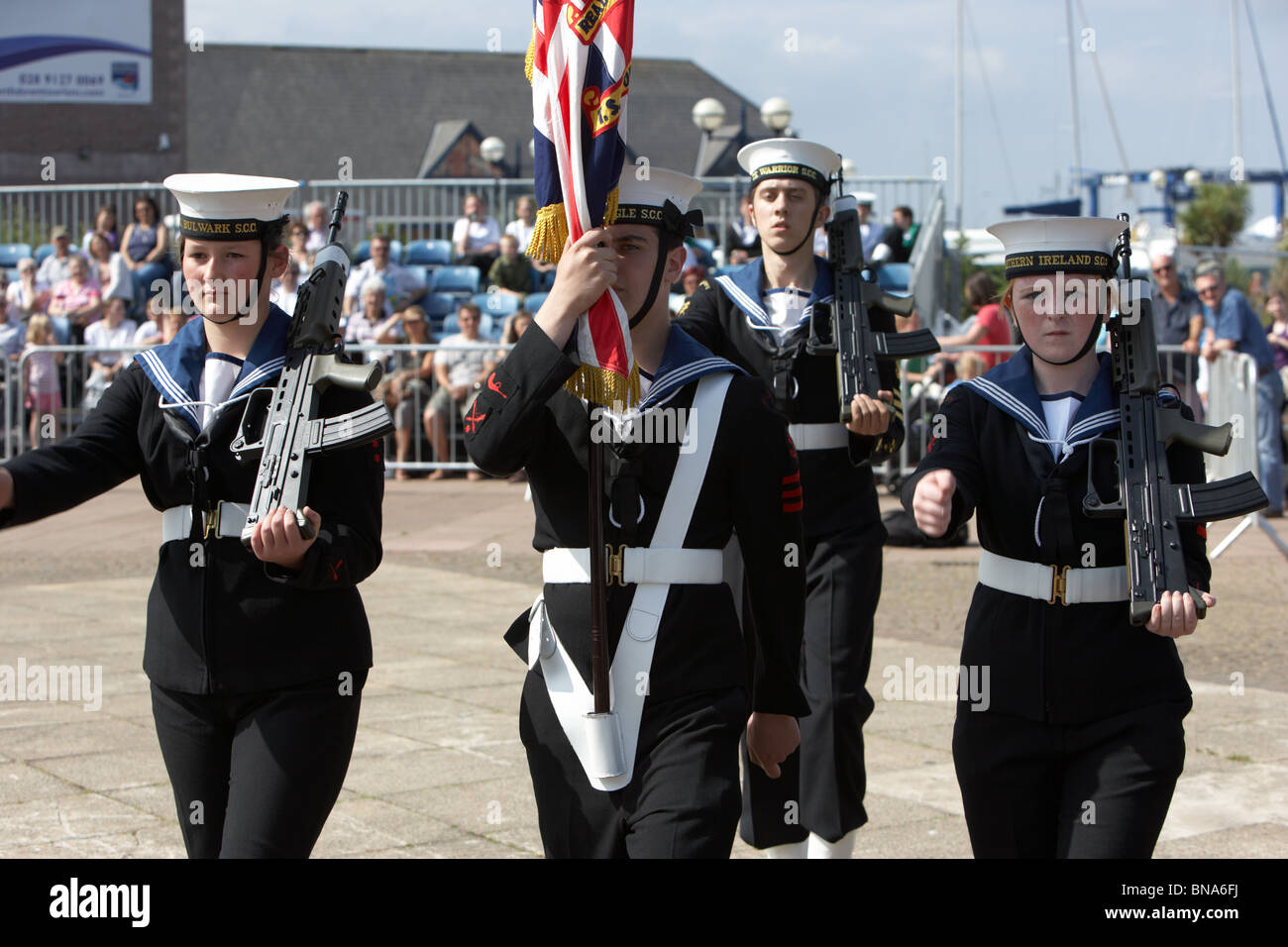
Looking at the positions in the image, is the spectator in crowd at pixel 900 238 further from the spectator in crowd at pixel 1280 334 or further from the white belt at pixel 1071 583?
the white belt at pixel 1071 583

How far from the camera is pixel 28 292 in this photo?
19.2 meters

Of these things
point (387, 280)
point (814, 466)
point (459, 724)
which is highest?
point (387, 280)

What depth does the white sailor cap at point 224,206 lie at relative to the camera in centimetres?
388

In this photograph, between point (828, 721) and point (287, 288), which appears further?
point (287, 288)

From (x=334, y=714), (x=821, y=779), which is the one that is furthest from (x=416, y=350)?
(x=334, y=714)

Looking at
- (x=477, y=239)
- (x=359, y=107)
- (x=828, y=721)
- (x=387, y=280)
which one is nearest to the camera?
(x=828, y=721)

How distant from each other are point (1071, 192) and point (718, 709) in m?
69.4

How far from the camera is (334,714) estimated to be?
3826 millimetres

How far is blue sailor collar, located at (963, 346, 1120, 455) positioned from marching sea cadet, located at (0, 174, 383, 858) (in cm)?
154

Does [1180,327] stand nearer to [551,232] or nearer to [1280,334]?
[1280,334]

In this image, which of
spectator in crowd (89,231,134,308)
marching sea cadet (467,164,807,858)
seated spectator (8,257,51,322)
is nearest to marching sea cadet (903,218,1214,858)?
marching sea cadet (467,164,807,858)

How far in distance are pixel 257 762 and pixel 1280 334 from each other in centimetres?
1399

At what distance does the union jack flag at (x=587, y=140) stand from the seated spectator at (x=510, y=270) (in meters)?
15.0

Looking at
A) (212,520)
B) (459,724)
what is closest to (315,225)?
(459,724)
